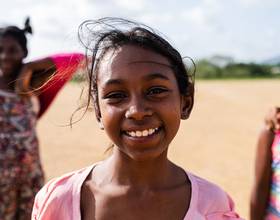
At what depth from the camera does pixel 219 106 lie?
19625 mm

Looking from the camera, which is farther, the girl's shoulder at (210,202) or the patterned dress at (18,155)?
the patterned dress at (18,155)

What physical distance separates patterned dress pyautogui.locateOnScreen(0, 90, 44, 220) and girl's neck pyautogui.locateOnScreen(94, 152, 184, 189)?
5.55ft

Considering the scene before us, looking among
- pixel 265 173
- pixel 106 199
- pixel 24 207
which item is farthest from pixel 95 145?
pixel 106 199

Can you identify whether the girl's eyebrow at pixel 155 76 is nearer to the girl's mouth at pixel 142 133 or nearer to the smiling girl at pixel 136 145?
the smiling girl at pixel 136 145

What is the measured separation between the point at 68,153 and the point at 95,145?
120 cm

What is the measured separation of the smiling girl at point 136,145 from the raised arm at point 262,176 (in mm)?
780

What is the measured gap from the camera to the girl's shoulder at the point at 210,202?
5.62 feet

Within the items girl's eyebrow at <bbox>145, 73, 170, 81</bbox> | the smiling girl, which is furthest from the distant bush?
girl's eyebrow at <bbox>145, 73, 170, 81</bbox>

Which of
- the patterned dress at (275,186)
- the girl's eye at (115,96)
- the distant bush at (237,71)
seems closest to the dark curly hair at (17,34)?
the patterned dress at (275,186)

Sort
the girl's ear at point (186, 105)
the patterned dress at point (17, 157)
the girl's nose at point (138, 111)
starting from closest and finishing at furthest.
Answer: the girl's nose at point (138, 111)
the girl's ear at point (186, 105)
the patterned dress at point (17, 157)

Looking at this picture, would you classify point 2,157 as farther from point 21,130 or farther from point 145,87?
point 145,87

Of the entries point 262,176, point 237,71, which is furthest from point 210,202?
point 237,71

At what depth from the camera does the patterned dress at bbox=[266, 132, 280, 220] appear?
253 centimetres

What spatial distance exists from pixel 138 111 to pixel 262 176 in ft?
3.95
